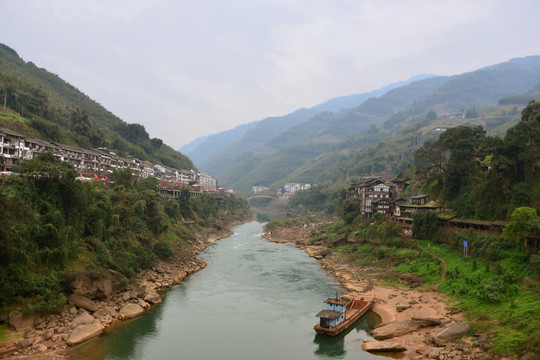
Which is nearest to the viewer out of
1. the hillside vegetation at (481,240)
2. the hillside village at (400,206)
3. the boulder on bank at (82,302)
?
the hillside vegetation at (481,240)

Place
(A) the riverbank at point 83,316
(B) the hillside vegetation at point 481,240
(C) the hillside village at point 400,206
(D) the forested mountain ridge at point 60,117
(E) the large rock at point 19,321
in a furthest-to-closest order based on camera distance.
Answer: (D) the forested mountain ridge at point 60,117, (C) the hillside village at point 400,206, (B) the hillside vegetation at point 481,240, (E) the large rock at point 19,321, (A) the riverbank at point 83,316

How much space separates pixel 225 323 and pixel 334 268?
19549 mm

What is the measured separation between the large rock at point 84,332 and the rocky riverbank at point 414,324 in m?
17.0

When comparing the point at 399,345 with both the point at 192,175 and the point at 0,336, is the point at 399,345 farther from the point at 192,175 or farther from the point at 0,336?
the point at 192,175

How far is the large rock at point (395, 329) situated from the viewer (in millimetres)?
23094

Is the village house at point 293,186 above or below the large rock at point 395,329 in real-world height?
above

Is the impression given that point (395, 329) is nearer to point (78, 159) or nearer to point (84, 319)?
point (84, 319)

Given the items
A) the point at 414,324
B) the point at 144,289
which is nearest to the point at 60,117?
the point at 144,289

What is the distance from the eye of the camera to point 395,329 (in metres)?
23.3

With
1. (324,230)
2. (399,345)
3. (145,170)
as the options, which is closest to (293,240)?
(324,230)

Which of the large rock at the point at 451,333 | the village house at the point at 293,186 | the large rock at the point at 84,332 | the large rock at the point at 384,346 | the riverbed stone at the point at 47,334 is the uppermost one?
the village house at the point at 293,186

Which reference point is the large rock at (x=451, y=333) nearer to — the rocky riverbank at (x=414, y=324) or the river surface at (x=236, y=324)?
the rocky riverbank at (x=414, y=324)

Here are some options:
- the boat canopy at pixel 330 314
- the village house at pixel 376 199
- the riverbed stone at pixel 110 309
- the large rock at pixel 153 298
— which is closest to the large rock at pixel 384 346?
the boat canopy at pixel 330 314

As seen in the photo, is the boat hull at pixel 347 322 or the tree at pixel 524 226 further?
the tree at pixel 524 226
